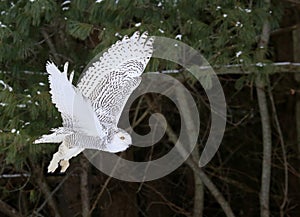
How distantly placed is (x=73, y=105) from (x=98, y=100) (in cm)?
19

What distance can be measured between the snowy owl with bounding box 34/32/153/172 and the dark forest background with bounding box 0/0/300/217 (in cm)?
38

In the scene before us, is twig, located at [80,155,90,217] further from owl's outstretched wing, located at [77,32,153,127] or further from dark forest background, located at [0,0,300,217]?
owl's outstretched wing, located at [77,32,153,127]

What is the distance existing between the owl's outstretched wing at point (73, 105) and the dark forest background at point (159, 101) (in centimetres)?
61

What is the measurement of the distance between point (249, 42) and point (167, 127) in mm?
813

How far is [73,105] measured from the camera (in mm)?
1451

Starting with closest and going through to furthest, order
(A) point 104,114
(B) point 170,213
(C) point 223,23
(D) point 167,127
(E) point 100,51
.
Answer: (A) point 104,114
(E) point 100,51
(C) point 223,23
(D) point 167,127
(B) point 170,213

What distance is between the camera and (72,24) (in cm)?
224

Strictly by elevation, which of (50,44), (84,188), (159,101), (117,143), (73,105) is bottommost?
(84,188)

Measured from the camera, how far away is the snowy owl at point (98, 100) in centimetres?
146

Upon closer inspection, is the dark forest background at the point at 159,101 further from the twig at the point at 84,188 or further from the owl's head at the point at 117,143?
the owl's head at the point at 117,143

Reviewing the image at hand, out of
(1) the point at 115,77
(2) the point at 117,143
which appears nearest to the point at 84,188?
(1) the point at 115,77

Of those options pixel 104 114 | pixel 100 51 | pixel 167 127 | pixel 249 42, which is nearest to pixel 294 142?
pixel 167 127

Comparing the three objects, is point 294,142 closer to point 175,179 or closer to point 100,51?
point 175,179

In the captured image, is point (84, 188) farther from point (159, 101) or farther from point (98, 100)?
point (98, 100)
